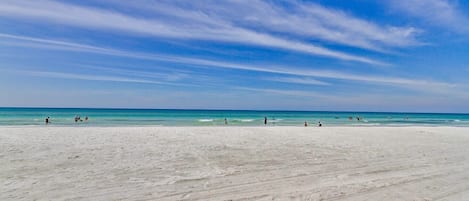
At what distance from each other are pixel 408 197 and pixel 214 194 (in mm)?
3413

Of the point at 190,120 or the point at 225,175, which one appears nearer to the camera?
the point at 225,175

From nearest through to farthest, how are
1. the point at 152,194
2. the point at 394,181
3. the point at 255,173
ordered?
1. the point at 152,194
2. the point at 394,181
3. the point at 255,173

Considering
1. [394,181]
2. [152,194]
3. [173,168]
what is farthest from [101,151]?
[394,181]

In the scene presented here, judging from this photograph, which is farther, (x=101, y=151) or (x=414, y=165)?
(x=101, y=151)

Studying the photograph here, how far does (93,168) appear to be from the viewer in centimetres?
725

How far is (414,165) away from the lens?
327 inches

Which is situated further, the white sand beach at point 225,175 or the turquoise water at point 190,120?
the turquoise water at point 190,120

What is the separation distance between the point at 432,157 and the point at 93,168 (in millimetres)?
10130

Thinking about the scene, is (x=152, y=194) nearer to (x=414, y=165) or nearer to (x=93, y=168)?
(x=93, y=168)

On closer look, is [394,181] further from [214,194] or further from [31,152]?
[31,152]

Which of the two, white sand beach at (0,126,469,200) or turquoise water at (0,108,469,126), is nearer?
white sand beach at (0,126,469,200)

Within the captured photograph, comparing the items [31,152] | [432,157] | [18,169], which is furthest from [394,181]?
[31,152]

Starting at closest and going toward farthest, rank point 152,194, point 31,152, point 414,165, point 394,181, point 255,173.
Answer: point 152,194, point 394,181, point 255,173, point 414,165, point 31,152

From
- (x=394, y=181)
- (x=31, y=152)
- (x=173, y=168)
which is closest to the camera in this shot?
(x=394, y=181)
